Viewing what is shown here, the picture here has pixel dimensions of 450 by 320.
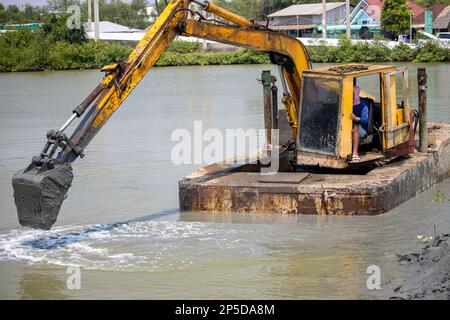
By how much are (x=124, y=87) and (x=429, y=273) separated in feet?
14.9

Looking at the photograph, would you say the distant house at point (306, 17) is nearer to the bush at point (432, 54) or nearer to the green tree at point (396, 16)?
the green tree at point (396, 16)

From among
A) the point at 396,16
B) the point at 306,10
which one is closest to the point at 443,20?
the point at 396,16

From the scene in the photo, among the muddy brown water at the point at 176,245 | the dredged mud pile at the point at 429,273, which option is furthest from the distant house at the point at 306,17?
the dredged mud pile at the point at 429,273

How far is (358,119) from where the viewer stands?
13.4 m

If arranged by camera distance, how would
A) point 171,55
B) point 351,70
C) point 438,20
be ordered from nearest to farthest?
1. point 351,70
2. point 171,55
3. point 438,20

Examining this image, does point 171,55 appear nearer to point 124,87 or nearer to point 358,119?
point 358,119

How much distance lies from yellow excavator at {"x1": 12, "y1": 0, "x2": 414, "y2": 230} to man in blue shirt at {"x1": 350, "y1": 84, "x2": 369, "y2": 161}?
0.11 meters

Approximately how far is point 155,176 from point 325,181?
4850 mm

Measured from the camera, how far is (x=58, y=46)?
2338 inches

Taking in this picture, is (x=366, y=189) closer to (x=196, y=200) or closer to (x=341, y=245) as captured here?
(x=341, y=245)

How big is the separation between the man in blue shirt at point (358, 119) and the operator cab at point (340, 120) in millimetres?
66

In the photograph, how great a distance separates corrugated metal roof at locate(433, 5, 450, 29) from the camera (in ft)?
250

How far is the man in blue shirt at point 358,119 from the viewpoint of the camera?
1351 centimetres
